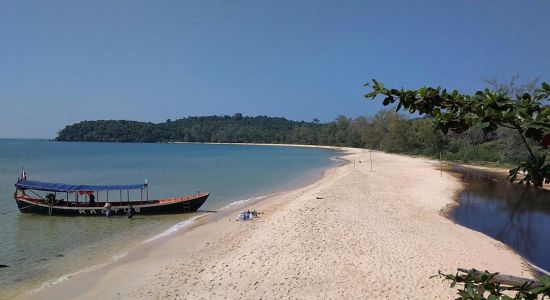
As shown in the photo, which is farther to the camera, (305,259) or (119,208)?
(119,208)

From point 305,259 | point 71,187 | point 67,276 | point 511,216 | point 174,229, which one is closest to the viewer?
point 305,259

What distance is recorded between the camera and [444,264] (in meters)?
13.0

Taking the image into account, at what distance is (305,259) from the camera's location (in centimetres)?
1346

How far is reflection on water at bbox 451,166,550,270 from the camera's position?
17.5m

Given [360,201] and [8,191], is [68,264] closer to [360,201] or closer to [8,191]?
[360,201]

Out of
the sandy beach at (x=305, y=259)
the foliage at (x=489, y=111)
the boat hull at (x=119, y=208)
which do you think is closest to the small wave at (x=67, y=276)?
the sandy beach at (x=305, y=259)

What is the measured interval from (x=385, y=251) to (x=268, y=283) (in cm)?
488

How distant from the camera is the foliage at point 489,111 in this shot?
8.66ft

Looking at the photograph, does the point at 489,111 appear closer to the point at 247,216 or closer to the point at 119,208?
the point at 247,216

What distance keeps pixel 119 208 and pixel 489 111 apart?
966 inches

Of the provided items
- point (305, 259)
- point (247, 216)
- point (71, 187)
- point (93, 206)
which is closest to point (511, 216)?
point (247, 216)

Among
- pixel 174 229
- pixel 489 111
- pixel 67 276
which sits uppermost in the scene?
pixel 489 111

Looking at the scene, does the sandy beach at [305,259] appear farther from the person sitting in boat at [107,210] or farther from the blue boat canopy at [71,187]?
the blue boat canopy at [71,187]

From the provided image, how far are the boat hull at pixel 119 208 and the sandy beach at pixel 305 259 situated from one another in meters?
3.61
